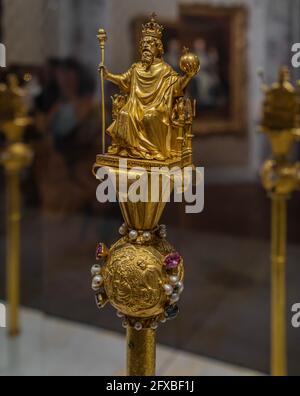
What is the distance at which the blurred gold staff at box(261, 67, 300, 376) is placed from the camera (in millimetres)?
1719

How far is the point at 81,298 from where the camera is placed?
89.1 inches

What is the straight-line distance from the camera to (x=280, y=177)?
1785 millimetres

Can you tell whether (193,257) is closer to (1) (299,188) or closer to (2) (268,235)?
(2) (268,235)

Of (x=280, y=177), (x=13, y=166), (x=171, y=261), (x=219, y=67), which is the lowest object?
(x=171, y=261)

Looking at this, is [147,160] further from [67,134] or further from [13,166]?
[13,166]

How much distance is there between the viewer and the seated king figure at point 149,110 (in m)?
0.92

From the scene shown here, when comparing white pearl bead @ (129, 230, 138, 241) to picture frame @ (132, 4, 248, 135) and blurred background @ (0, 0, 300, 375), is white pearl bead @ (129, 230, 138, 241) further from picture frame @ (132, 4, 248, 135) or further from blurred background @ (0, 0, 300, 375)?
picture frame @ (132, 4, 248, 135)

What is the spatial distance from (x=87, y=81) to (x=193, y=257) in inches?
27.5

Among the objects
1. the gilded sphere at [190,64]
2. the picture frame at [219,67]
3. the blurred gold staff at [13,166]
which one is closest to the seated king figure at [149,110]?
the gilded sphere at [190,64]

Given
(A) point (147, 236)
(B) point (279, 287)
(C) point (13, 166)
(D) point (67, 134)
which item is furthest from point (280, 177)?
(C) point (13, 166)

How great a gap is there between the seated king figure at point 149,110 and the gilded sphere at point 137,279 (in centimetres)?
15

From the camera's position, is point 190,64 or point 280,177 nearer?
point 190,64

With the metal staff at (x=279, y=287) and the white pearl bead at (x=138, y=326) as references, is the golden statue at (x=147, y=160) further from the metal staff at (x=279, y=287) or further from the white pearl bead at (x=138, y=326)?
the metal staff at (x=279, y=287)

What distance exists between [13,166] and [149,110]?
1.56 m
